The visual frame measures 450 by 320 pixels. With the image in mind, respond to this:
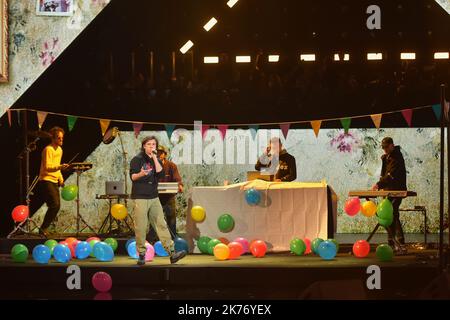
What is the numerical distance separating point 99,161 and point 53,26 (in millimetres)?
2222

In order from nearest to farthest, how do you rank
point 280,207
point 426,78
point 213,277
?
point 213,277 < point 280,207 < point 426,78

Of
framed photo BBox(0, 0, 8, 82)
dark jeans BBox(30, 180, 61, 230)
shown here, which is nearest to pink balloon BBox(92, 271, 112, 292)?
dark jeans BBox(30, 180, 61, 230)

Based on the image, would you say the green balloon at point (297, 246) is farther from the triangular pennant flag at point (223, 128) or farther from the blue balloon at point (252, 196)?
the triangular pennant flag at point (223, 128)

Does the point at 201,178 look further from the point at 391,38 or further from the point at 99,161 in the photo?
the point at 391,38

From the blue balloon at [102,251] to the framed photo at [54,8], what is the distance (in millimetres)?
5057

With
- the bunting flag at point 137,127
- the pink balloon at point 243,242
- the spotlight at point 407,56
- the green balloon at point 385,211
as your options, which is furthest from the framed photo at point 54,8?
the green balloon at point 385,211

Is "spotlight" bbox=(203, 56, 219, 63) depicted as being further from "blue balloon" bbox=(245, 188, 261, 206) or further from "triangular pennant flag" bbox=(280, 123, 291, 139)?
"blue balloon" bbox=(245, 188, 261, 206)

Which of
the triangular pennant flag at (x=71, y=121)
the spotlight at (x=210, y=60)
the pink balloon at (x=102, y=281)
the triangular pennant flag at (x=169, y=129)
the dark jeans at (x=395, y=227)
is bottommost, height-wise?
the pink balloon at (x=102, y=281)

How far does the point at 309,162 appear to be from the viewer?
12.0m

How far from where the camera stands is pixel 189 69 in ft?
38.0

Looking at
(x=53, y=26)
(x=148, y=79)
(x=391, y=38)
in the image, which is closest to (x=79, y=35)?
(x=53, y=26)

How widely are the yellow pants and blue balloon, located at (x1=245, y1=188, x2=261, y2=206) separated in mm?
1363

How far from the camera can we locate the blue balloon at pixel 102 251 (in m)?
8.29

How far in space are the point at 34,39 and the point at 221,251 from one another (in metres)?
5.58
